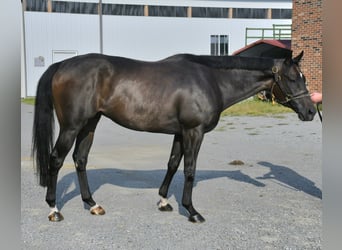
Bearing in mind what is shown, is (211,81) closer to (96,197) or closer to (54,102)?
(54,102)

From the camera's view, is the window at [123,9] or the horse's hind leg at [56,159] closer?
the horse's hind leg at [56,159]

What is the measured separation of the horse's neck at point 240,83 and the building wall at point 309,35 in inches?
509

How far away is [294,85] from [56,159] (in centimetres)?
296

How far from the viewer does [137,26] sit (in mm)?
30000

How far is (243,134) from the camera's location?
11984 millimetres

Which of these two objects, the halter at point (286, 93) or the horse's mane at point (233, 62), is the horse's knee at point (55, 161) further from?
the halter at point (286, 93)

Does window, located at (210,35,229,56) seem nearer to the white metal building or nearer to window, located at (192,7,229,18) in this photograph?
the white metal building

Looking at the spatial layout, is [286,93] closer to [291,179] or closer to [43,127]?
[291,179]

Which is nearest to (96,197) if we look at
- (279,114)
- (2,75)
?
(2,75)

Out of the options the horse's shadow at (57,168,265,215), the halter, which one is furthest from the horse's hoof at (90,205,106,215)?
the halter

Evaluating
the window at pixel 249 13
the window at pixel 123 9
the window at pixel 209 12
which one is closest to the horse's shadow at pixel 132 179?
the window at pixel 123 9

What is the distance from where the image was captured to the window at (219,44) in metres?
31.1

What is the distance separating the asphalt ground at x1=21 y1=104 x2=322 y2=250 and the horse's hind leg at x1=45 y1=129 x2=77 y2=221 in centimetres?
13

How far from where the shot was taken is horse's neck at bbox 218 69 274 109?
16.0 feet
